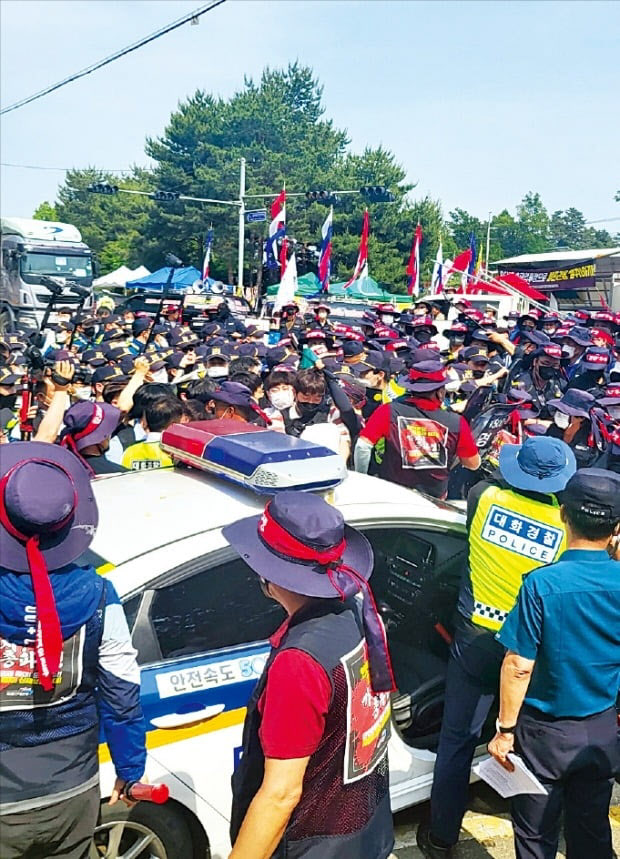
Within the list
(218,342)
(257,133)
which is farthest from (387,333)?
(257,133)

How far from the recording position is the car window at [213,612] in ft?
8.84

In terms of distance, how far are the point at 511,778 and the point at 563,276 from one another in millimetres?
40565

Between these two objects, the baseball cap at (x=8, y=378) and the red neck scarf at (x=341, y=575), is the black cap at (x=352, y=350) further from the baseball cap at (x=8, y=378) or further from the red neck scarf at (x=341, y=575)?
the red neck scarf at (x=341, y=575)

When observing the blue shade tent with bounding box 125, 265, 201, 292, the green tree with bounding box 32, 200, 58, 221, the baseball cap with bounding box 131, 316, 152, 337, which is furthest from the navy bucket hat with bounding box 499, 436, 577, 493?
the green tree with bounding box 32, 200, 58, 221

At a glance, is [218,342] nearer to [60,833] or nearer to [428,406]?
[428,406]

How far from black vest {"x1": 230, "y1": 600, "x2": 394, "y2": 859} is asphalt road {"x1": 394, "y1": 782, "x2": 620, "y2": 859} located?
1.56 meters

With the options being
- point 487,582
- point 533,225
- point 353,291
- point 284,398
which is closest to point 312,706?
point 487,582

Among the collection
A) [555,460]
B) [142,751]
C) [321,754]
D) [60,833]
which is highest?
[555,460]

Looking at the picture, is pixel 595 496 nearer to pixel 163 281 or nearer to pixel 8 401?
pixel 8 401

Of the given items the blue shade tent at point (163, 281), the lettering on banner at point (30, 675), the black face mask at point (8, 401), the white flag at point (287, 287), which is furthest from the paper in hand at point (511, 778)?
the blue shade tent at point (163, 281)

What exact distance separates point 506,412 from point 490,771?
384 cm

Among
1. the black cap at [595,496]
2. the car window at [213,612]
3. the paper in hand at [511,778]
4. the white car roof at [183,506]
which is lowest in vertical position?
the paper in hand at [511,778]

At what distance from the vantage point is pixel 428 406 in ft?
16.0

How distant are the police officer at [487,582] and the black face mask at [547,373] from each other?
212 inches
